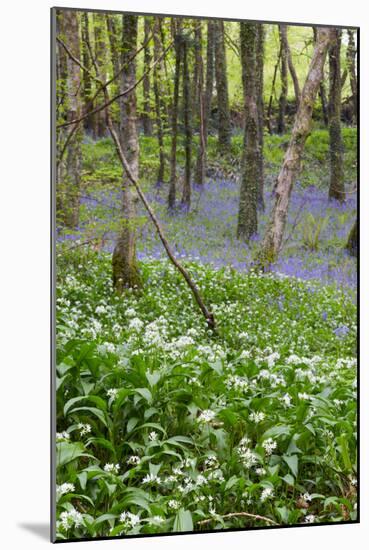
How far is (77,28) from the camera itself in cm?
476

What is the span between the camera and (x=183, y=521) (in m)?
4.79

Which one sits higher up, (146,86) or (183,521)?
(146,86)

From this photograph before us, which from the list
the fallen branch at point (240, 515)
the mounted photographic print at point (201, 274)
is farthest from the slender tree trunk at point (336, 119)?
the fallen branch at point (240, 515)

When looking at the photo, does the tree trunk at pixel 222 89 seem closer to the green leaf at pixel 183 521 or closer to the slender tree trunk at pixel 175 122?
the slender tree trunk at pixel 175 122

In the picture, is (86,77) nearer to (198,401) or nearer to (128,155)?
(128,155)

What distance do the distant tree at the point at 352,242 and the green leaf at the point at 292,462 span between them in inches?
47.1

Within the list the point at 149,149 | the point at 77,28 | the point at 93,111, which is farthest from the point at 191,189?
the point at 77,28

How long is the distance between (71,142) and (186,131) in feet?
2.18

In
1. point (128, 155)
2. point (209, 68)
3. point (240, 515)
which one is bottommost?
point (240, 515)

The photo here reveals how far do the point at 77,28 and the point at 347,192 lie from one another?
1752 mm

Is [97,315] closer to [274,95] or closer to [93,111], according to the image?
[93,111]

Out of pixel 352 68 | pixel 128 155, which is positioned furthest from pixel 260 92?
pixel 128 155

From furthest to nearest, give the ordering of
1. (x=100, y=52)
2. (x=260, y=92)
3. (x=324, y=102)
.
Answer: (x=324, y=102), (x=260, y=92), (x=100, y=52)

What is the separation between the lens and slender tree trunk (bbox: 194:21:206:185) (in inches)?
198
